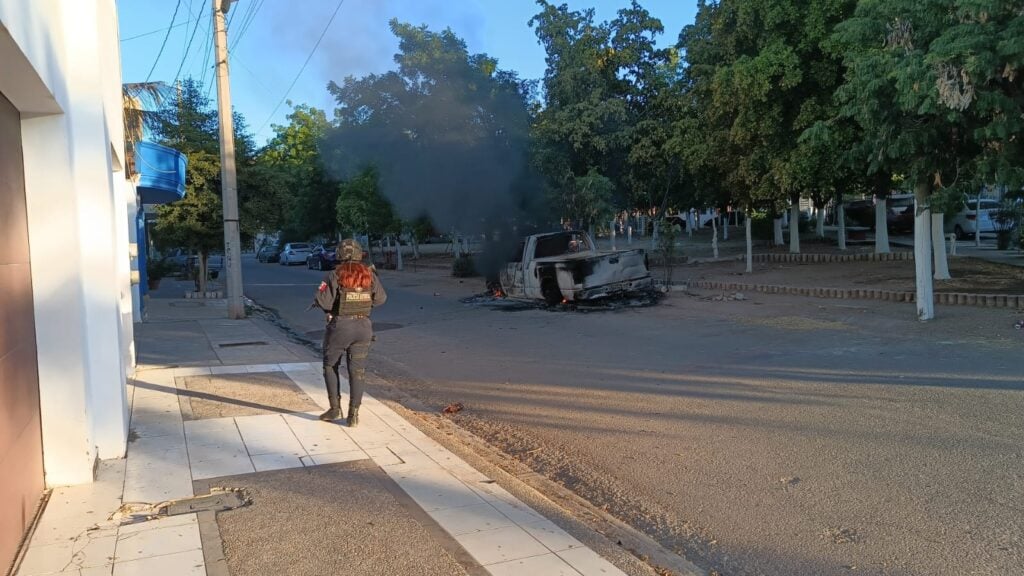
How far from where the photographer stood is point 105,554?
3.82m

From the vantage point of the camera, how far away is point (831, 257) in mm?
20469

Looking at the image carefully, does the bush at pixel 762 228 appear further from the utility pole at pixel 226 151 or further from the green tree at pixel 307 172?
the utility pole at pixel 226 151

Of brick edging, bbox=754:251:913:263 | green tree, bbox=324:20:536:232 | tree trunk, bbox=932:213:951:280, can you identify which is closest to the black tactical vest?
tree trunk, bbox=932:213:951:280

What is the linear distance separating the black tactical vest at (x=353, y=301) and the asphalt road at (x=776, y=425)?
151 cm

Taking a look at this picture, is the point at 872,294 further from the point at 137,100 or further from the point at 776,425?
the point at 137,100

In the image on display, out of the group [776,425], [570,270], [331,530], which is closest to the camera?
[331,530]

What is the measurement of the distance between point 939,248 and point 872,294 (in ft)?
9.02

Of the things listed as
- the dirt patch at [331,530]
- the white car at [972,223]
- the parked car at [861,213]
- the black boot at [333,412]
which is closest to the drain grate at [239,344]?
the black boot at [333,412]

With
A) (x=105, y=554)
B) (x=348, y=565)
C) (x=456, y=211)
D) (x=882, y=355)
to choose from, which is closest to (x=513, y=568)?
(x=348, y=565)

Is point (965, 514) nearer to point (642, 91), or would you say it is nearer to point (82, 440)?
point (82, 440)

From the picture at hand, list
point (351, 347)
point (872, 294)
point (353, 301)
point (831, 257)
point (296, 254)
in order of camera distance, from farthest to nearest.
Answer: point (296, 254) < point (831, 257) < point (872, 294) < point (351, 347) < point (353, 301)

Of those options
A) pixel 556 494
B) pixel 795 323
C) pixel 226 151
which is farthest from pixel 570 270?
pixel 556 494

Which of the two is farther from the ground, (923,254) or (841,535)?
(923,254)

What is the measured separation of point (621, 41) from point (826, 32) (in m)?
7.56
